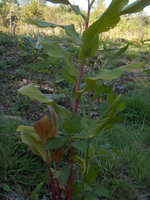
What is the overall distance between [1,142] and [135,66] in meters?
1.04

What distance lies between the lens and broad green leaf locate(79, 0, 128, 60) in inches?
31.7

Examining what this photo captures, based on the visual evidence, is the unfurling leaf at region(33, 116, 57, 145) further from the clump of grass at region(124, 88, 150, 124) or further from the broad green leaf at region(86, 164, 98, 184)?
the clump of grass at region(124, 88, 150, 124)

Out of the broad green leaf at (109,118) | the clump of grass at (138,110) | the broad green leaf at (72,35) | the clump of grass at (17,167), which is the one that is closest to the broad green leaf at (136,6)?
the broad green leaf at (72,35)

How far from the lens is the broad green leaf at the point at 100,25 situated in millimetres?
805

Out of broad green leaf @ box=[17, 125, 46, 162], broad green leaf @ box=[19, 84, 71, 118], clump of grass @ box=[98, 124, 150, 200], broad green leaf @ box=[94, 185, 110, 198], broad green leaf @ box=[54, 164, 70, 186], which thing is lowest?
clump of grass @ box=[98, 124, 150, 200]

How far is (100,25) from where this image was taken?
0.85 metres

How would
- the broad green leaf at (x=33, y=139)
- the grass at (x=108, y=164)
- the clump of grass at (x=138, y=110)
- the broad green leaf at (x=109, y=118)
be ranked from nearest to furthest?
the broad green leaf at (x=109, y=118) < the broad green leaf at (x=33, y=139) < the grass at (x=108, y=164) < the clump of grass at (x=138, y=110)

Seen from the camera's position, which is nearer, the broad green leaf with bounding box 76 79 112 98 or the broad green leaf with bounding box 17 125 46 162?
the broad green leaf with bounding box 76 79 112 98

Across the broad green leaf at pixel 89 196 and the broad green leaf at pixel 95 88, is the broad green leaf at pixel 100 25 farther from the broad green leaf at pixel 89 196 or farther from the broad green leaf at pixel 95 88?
the broad green leaf at pixel 89 196

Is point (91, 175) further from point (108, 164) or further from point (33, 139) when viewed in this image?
point (108, 164)

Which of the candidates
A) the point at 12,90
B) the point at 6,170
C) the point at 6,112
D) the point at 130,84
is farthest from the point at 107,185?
→ the point at 130,84

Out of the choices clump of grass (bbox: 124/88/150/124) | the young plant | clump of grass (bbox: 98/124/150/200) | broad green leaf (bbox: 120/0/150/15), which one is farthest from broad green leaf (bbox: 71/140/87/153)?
clump of grass (bbox: 124/88/150/124)

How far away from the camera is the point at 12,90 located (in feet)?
9.66

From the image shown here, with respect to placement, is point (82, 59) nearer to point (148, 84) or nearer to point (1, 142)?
point (1, 142)
